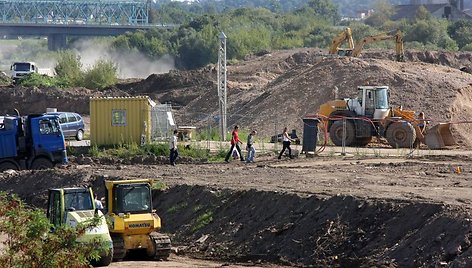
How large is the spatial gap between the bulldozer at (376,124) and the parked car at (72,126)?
12.8 metres

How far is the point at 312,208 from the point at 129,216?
4.99m

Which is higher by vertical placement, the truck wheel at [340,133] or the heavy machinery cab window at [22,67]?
the heavy machinery cab window at [22,67]

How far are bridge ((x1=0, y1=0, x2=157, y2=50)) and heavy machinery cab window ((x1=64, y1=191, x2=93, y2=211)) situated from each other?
113 m

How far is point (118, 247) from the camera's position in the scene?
24.3 meters

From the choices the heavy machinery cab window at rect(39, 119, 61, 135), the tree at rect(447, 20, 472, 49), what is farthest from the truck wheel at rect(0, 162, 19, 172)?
the tree at rect(447, 20, 472, 49)

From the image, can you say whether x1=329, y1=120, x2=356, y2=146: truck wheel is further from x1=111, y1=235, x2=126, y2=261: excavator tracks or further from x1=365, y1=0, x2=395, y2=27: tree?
x1=365, y1=0, x2=395, y2=27: tree

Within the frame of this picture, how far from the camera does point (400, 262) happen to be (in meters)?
22.8

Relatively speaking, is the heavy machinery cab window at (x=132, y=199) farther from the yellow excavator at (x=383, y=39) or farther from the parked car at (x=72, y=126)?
the yellow excavator at (x=383, y=39)

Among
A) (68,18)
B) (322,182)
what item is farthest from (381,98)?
(68,18)

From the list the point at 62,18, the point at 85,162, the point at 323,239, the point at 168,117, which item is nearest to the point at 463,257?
the point at 323,239

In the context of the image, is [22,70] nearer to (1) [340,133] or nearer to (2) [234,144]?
(1) [340,133]

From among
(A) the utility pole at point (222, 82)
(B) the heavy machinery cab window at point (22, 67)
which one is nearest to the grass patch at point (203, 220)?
(A) the utility pole at point (222, 82)

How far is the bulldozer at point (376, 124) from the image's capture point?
150 feet

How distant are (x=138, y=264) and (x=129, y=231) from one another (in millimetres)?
732
